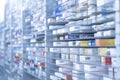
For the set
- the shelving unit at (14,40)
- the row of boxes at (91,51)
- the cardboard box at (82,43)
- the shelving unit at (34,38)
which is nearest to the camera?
the row of boxes at (91,51)

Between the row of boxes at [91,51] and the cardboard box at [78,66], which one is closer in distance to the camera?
the row of boxes at [91,51]

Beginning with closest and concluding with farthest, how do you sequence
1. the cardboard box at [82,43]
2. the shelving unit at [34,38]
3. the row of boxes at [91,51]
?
the row of boxes at [91,51], the cardboard box at [82,43], the shelving unit at [34,38]

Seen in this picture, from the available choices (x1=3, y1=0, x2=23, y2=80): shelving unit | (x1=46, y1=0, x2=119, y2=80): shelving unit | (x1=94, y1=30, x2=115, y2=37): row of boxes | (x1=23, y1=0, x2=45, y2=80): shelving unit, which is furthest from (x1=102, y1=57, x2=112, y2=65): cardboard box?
(x1=3, y1=0, x2=23, y2=80): shelving unit

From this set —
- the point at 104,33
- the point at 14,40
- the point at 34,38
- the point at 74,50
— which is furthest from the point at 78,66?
the point at 14,40

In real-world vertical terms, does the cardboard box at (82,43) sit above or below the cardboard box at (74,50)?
above

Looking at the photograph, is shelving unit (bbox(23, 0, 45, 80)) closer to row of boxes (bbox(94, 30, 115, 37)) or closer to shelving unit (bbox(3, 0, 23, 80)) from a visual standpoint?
shelving unit (bbox(3, 0, 23, 80))

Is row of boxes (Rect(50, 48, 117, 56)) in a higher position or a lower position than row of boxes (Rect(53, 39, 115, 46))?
lower

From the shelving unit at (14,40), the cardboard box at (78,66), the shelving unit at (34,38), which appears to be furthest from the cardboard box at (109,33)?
the shelving unit at (14,40)

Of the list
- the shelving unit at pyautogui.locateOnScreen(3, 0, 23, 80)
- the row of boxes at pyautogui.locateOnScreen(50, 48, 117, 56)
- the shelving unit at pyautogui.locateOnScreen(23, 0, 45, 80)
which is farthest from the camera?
the shelving unit at pyautogui.locateOnScreen(3, 0, 23, 80)

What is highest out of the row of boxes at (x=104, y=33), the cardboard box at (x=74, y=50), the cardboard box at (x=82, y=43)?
the row of boxes at (x=104, y=33)

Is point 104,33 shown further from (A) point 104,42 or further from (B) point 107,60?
(B) point 107,60

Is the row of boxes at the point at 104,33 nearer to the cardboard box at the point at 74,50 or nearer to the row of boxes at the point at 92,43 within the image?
the row of boxes at the point at 92,43

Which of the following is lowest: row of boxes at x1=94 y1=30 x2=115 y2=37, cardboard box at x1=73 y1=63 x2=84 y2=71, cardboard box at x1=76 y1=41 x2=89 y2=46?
cardboard box at x1=73 y1=63 x2=84 y2=71

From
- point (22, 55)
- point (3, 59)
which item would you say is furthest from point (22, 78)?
point (3, 59)
